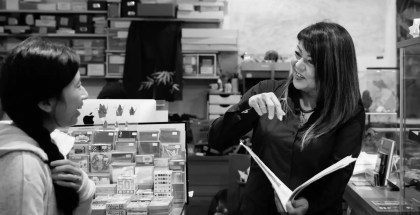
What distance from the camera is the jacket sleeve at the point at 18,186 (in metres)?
0.95

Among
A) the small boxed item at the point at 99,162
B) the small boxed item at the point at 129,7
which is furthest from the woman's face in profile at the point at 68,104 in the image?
the small boxed item at the point at 129,7

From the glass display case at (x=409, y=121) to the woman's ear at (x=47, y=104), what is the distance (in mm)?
1633

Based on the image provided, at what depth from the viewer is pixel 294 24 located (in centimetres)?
604

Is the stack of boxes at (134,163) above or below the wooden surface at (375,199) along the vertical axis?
above

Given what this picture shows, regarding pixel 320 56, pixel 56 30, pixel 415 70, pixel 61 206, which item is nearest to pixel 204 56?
pixel 56 30

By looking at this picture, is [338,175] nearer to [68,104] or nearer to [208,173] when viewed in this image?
[68,104]

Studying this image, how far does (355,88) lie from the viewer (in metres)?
1.61

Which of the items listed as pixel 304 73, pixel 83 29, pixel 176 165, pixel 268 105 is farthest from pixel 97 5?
pixel 268 105

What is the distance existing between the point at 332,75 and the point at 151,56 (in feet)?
13.9

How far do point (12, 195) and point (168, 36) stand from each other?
4.80 meters

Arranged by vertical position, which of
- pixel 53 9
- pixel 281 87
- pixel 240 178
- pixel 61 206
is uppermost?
pixel 53 9

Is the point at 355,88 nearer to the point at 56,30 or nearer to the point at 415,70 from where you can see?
the point at 415,70

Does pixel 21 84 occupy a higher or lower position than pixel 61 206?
higher

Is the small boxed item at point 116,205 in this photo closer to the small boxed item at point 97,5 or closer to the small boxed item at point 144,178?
the small boxed item at point 144,178
